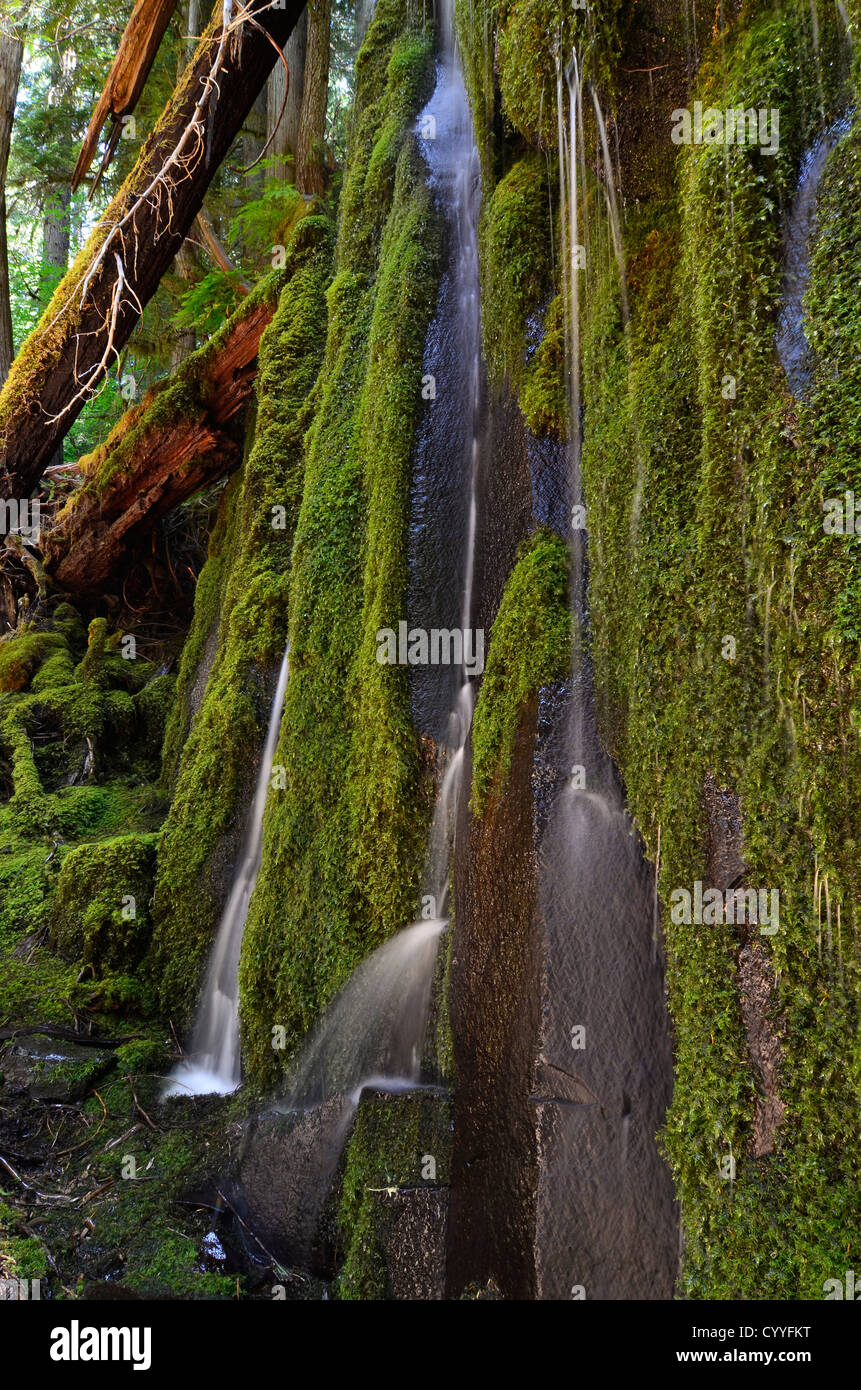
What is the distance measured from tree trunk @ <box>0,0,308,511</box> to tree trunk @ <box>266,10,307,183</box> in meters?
2.31

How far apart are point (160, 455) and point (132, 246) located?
2045 millimetres

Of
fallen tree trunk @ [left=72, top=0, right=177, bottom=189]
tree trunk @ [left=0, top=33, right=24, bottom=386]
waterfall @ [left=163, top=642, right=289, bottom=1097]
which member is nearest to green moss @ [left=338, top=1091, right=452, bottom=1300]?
waterfall @ [left=163, top=642, right=289, bottom=1097]

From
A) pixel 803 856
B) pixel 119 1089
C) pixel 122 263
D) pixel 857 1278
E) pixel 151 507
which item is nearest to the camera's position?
pixel 857 1278

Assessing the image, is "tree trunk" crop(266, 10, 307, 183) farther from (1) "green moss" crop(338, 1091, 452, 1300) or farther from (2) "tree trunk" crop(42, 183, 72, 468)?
(1) "green moss" crop(338, 1091, 452, 1300)

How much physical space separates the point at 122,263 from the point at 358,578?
12.8ft

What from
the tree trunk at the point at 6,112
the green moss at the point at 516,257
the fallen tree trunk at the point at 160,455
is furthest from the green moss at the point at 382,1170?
the tree trunk at the point at 6,112

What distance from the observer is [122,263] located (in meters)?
7.26

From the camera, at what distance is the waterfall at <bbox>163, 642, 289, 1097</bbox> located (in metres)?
5.41

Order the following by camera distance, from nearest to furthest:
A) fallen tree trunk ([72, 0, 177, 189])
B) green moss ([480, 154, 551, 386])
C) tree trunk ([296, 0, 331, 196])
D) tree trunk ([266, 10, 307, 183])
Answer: green moss ([480, 154, 551, 386]) < fallen tree trunk ([72, 0, 177, 189]) < tree trunk ([296, 0, 331, 196]) < tree trunk ([266, 10, 307, 183])

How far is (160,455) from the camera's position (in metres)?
8.97

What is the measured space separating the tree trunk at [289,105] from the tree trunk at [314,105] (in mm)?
181

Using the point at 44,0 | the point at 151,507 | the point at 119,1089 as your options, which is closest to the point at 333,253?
the point at 151,507

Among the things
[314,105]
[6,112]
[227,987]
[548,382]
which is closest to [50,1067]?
[227,987]

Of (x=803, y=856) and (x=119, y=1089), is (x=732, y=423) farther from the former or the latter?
(x=119, y=1089)
